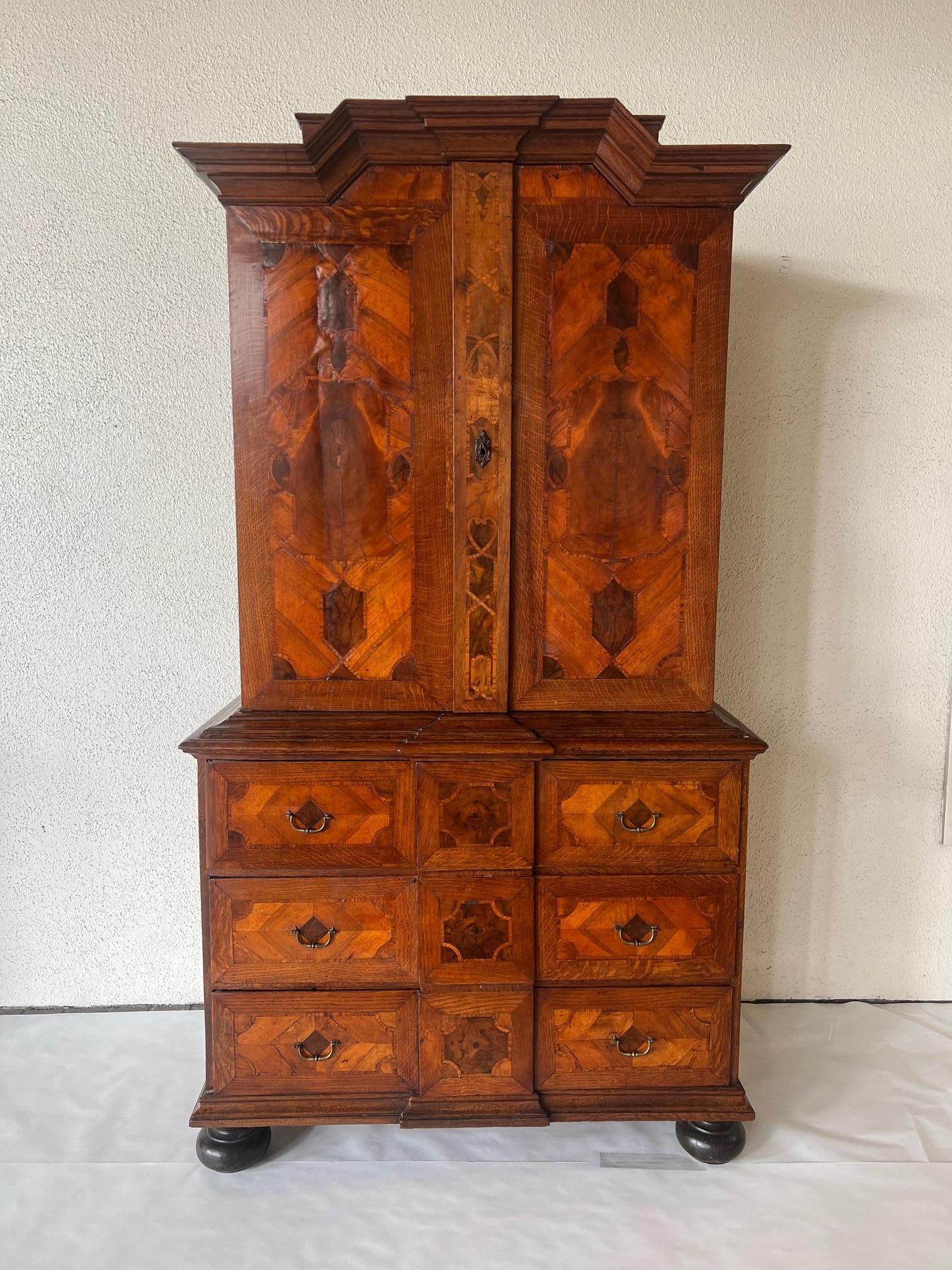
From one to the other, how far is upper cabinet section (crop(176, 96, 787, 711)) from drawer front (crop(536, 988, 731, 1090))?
62 cm

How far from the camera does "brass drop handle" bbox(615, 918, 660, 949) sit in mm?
1839

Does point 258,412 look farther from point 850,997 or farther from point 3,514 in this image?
point 850,997

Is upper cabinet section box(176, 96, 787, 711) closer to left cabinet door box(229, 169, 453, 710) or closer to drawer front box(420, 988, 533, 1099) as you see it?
left cabinet door box(229, 169, 453, 710)

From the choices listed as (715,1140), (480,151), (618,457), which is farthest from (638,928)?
(480,151)

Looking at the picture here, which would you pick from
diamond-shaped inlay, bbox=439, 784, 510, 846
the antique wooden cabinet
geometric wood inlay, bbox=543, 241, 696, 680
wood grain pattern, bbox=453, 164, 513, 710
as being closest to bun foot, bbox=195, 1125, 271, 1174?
the antique wooden cabinet

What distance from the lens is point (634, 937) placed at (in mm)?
1843

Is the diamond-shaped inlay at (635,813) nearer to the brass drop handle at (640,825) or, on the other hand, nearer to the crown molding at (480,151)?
the brass drop handle at (640,825)

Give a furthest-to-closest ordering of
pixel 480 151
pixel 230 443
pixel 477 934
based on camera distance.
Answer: pixel 230 443 < pixel 477 934 < pixel 480 151

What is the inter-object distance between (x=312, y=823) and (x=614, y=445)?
1015 mm

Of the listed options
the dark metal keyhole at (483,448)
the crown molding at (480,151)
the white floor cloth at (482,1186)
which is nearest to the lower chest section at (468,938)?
the white floor cloth at (482,1186)

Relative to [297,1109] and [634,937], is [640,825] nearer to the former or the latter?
[634,937]

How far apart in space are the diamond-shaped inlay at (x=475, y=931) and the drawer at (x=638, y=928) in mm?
78

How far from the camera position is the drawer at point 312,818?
5.88 ft

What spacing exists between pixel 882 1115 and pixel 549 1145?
0.81m
